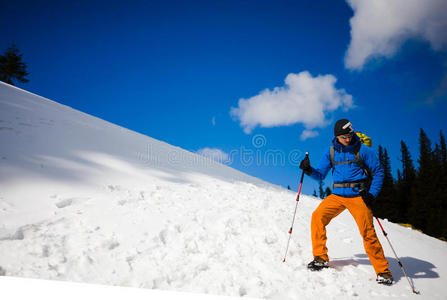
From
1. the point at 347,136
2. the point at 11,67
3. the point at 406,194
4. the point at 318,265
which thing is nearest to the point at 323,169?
the point at 347,136

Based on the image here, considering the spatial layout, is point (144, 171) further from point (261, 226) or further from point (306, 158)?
point (306, 158)

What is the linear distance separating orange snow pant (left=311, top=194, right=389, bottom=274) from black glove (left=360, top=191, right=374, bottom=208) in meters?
0.08

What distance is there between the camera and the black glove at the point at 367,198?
3.50 m

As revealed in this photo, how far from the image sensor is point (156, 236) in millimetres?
4051

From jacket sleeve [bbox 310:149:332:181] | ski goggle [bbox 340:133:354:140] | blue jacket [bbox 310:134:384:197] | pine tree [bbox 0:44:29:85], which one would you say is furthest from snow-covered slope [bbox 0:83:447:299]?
pine tree [bbox 0:44:29:85]

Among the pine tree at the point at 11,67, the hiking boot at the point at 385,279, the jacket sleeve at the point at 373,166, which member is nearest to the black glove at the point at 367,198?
the jacket sleeve at the point at 373,166

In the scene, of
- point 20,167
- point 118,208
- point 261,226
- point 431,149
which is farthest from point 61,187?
point 431,149

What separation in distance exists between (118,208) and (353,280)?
471 cm

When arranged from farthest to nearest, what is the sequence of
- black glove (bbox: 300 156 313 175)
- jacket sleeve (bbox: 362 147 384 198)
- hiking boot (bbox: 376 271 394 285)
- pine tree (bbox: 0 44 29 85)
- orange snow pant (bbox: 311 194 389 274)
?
1. pine tree (bbox: 0 44 29 85)
2. black glove (bbox: 300 156 313 175)
3. jacket sleeve (bbox: 362 147 384 198)
4. orange snow pant (bbox: 311 194 389 274)
5. hiking boot (bbox: 376 271 394 285)

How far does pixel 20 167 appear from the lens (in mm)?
5152

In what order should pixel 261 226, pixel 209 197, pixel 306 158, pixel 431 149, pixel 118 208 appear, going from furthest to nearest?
pixel 431 149, pixel 209 197, pixel 261 226, pixel 118 208, pixel 306 158

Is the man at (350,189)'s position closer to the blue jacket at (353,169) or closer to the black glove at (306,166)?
the blue jacket at (353,169)

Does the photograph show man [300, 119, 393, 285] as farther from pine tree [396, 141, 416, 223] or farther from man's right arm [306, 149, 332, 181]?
pine tree [396, 141, 416, 223]

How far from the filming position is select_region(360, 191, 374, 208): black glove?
3.50 metres
